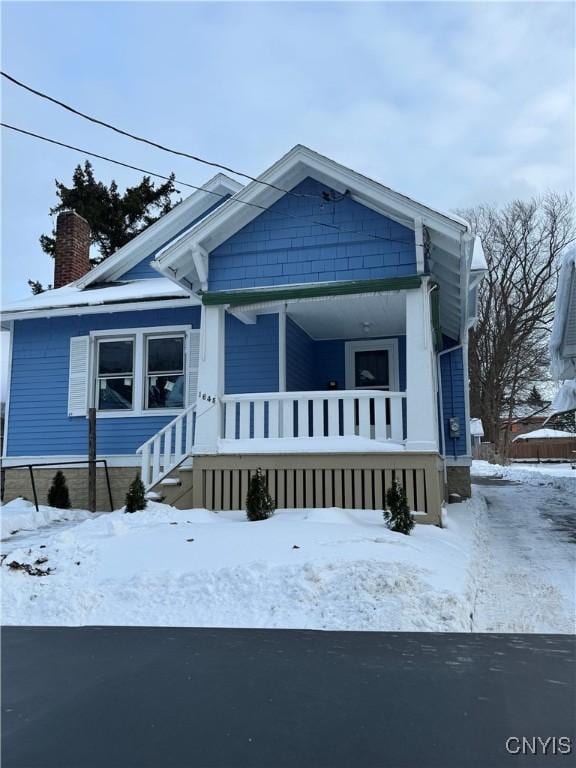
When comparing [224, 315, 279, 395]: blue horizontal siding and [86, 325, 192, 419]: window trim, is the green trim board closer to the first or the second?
[224, 315, 279, 395]: blue horizontal siding

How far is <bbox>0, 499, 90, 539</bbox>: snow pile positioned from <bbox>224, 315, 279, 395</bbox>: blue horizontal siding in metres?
3.43

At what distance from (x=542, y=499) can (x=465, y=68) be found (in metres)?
8.93

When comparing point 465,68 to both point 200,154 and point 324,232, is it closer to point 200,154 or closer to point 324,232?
point 324,232

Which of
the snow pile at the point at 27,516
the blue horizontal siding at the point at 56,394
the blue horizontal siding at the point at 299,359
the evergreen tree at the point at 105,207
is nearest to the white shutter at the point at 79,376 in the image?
the blue horizontal siding at the point at 56,394

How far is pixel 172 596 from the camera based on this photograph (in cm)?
529

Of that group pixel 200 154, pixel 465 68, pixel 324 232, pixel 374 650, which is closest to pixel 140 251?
pixel 200 154

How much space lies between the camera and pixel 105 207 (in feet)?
89.6

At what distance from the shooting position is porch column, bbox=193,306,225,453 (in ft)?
29.6

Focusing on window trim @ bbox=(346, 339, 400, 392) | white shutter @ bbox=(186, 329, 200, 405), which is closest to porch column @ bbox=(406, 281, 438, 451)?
window trim @ bbox=(346, 339, 400, 392)

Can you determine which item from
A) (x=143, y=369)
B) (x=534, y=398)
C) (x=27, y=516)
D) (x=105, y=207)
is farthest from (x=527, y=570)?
(x=534, y=398)

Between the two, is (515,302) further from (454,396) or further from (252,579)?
(252,579)

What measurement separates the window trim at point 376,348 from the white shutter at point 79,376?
520 cm

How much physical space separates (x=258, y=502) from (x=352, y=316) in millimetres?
4210

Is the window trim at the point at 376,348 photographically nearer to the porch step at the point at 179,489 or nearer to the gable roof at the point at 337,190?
the gable roof at the point at 337,190
